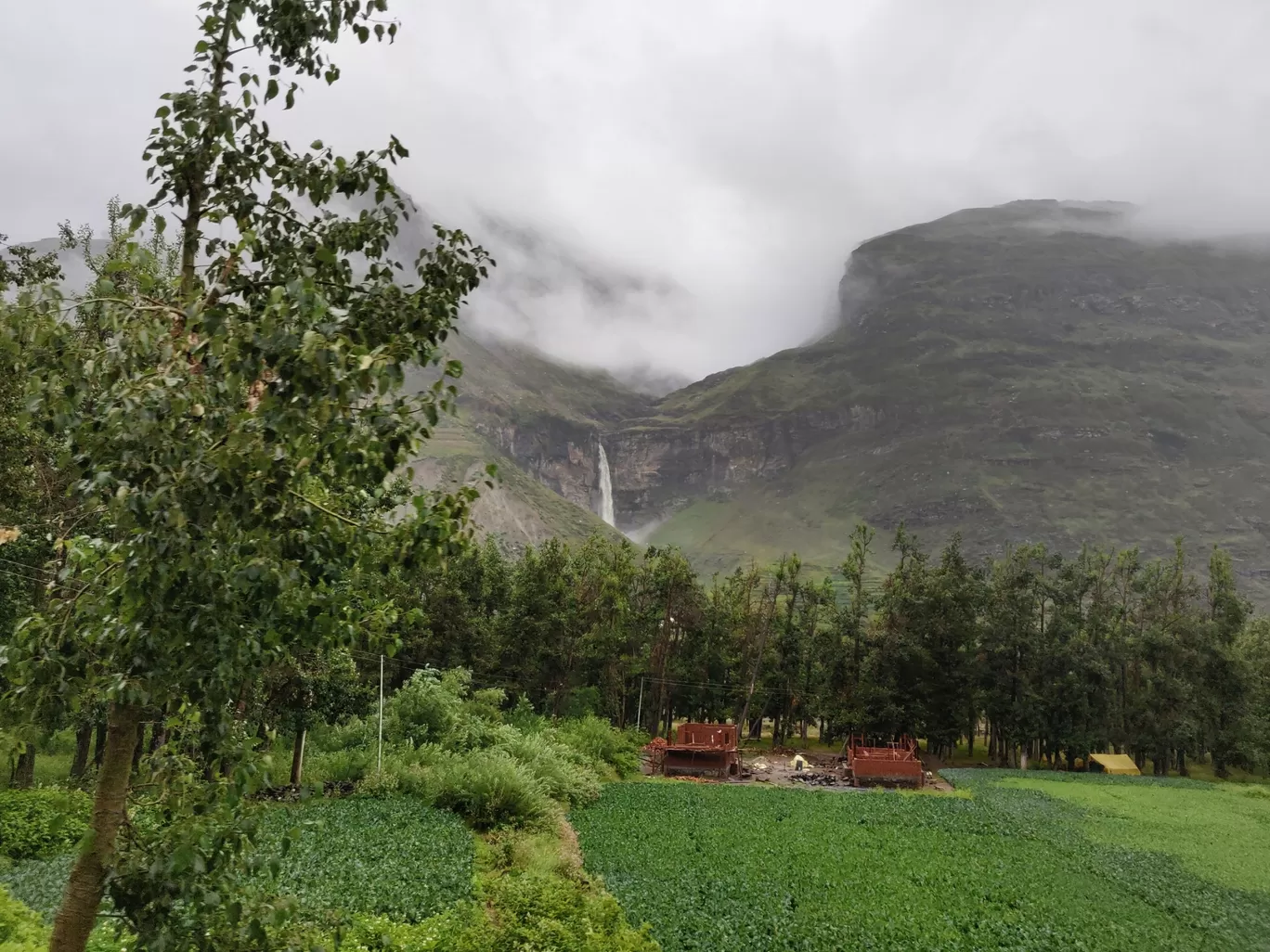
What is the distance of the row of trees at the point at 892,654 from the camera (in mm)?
51656

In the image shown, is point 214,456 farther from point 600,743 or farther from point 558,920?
point 600,743

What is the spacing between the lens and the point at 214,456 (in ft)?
9.18

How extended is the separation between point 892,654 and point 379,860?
44.0m

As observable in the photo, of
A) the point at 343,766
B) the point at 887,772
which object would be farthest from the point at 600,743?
the point at 887,772

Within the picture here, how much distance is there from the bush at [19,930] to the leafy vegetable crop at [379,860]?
114 inches

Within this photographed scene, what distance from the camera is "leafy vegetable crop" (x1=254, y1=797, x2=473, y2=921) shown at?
13.8 meters

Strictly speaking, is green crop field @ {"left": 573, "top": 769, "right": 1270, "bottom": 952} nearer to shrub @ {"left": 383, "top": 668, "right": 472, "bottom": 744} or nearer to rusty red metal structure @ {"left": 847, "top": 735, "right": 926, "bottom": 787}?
rusty red metal structure @ {"left": 847, "top": 735, "right": 926, "bottom": 787}

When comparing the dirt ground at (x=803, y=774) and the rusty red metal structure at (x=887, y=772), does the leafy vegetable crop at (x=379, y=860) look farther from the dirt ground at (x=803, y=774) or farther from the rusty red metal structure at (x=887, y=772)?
the rusty red metal structure at (x=887, y=772)

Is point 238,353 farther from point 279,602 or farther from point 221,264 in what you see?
point 221,264

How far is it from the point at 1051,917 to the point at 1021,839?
9749 millimetres

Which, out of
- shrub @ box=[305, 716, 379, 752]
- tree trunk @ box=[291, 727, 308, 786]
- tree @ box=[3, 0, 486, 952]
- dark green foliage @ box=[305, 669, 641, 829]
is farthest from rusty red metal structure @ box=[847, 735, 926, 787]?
tree @ box=[3, 0, 486, 952]

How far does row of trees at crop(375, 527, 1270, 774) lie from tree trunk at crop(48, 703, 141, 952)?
154 feet

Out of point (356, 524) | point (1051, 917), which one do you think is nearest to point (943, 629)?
point (1051, 917)

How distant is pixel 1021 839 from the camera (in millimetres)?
25328
